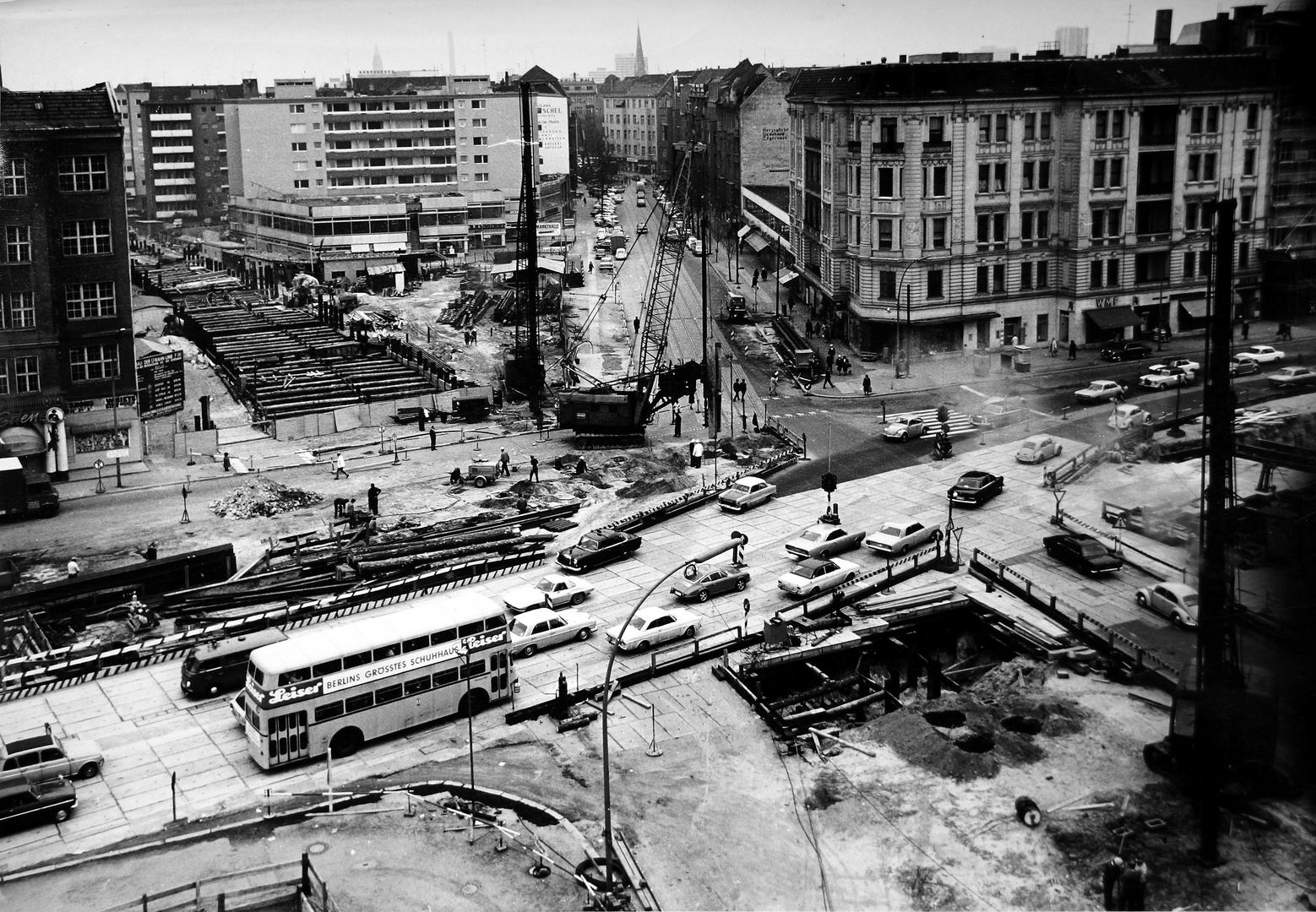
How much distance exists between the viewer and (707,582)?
106 feet

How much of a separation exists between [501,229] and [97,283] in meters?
61.0

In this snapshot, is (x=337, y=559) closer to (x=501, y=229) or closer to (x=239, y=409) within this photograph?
(x=239, y=409)

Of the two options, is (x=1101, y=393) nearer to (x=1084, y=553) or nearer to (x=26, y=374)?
(x=1084, y=553)

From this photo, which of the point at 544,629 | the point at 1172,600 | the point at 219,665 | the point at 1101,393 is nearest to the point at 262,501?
the point at 219,665

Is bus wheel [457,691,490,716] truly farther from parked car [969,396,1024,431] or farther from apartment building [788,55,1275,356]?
apartment building [788,55,1275,356]

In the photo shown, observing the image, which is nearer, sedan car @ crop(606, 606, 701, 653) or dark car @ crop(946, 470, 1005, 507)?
sedan car @ crop(606, 606, 701, 653)

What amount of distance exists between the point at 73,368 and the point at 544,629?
22520 mm

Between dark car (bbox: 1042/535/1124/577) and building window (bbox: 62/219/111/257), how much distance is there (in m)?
31.1

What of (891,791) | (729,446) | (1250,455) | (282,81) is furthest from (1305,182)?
(282,81)

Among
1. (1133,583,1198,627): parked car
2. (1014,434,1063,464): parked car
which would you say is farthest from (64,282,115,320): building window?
(1133,583,1198,627): parked car

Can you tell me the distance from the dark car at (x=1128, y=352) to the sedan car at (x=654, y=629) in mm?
25958

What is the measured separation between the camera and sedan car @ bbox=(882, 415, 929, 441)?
44531 mm

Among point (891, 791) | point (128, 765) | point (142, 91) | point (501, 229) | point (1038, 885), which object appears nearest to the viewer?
point (1038, 885)

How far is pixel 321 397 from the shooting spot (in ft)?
181
